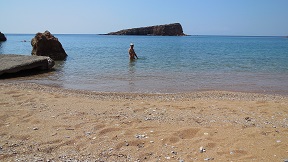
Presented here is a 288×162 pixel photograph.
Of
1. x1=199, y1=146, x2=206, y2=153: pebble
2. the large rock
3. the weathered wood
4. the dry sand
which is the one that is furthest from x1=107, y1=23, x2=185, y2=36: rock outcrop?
x1=199, y1=146, x2=206, y2=153: pebble

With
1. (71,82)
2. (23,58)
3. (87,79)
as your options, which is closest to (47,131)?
(71,82)

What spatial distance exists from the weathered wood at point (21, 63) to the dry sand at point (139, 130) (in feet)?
19.9

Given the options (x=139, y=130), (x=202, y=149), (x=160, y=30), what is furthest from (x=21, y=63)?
(x=160, y=30)

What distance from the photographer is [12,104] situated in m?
7.42

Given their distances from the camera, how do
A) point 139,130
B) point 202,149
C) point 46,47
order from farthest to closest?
point 46,47 < point 139,130 < point 202,149

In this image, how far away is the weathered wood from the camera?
13660mm

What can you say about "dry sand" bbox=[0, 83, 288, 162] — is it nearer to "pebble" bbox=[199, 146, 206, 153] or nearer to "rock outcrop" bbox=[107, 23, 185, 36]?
"pebble" bbox=[199, 146, 206, 153]

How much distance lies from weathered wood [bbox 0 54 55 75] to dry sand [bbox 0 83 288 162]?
6.07 metres

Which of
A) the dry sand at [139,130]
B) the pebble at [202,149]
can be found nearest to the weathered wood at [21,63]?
the dry sand at [139,130]

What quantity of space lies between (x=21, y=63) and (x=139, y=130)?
11113 millimetres

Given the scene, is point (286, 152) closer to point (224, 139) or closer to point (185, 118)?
point (224, 139)

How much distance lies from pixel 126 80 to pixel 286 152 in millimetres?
9954

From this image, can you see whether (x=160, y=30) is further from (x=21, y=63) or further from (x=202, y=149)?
(x=202, y=149)

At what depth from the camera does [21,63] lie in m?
14.2
